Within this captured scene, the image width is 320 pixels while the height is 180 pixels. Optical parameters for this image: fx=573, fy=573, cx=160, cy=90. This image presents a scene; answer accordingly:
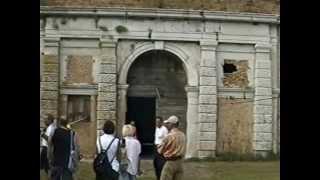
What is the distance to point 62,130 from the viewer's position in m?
7.82

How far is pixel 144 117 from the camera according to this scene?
1159 centimetres

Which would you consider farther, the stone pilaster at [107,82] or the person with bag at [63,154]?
the stone pilaster at [107,82]

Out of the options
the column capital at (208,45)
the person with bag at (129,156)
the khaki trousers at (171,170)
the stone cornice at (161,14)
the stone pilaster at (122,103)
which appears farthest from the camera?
the stone pilaster at (122,103)

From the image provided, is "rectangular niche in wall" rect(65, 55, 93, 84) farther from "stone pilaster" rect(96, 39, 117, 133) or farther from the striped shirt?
the striped shirt

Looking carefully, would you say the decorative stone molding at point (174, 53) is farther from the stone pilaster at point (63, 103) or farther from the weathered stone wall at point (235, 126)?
the stone pilaster at point (63, 103)

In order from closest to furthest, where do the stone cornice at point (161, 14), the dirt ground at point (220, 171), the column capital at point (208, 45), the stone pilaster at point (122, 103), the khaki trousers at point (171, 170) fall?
1. the khaki trousers at point (171, 170)
2. the dirt ground at point (220, 171)
3. the stone cornice at point (161, 14)
4. the column capital at point (208, 45)
5. the stone pilaster at point (122, 103)

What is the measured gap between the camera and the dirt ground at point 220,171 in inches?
364

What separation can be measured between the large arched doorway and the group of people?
339 centimetres

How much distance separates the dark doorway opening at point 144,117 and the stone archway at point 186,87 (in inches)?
5.9

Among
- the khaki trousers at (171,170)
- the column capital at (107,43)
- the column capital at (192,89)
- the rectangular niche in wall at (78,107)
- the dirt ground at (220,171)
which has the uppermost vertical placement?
the column capital at (107,43)

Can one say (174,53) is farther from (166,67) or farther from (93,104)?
(93,104)

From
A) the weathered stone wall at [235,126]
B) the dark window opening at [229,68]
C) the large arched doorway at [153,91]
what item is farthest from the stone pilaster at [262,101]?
the large arched doorway at [153,91]

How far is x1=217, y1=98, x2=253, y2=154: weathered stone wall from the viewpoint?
1109 centimetres
